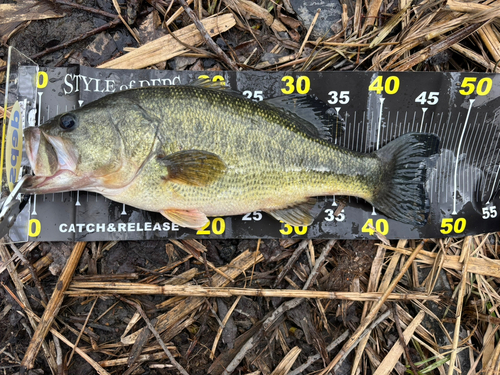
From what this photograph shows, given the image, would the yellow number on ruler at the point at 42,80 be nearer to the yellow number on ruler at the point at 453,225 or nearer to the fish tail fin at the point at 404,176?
the fish tail fin at the point at 404,176

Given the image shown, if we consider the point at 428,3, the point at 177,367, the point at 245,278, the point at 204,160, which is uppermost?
the point at 428,3

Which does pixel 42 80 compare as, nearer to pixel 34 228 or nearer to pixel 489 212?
pixel 34 228

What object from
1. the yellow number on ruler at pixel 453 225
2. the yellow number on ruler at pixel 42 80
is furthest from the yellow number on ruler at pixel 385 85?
the yellow number on ruler at pixel 42 80

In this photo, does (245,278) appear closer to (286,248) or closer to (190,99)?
(286,248)

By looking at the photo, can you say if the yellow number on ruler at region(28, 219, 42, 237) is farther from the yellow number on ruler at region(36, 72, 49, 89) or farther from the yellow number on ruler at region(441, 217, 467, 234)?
the yellow number on ruler at region(441, 217, 467, 234)

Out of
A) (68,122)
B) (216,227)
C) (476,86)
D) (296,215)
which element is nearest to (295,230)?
(296,215)

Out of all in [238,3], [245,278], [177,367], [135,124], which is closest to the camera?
[135,124]

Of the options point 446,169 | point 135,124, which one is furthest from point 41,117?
point 446,169
